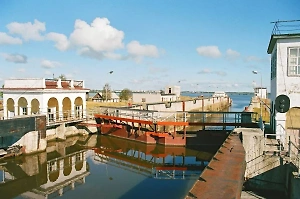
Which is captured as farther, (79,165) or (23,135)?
(23,135)

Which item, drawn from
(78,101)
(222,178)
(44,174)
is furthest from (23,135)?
(222,178)

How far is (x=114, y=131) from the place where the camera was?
1014 inches

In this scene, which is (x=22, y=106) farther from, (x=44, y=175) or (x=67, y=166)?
(x=44, y=175)

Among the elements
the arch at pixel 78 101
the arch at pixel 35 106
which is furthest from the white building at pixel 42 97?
the arch at pixel 78 101

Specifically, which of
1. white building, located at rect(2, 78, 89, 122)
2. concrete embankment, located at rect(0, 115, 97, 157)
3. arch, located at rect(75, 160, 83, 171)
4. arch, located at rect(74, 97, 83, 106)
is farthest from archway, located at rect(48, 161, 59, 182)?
arch, located at rect(74, 97, 83, 106)

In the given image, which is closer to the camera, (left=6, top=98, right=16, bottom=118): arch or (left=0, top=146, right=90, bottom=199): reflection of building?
(left=0, top=146, right=90, bottom=199): reflection of building

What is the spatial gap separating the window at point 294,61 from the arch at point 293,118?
6.15 ft

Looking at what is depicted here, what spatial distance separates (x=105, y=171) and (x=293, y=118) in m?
11.0

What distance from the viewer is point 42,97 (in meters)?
23.2

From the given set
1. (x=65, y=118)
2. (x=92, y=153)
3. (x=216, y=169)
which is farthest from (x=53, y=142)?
(x=216, y=169)

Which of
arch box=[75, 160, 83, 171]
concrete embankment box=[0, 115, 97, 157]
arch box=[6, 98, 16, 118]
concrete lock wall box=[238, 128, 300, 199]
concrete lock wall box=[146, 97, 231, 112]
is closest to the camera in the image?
concrete lock wall box=[238, 128, 300, 199]

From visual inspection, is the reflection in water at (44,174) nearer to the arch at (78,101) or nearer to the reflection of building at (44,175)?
the reflection of building at (44,175)

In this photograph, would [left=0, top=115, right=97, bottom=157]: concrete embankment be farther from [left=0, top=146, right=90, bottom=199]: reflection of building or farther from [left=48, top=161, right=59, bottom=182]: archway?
[left=48, top=161, right=59, bottom=182]: archway

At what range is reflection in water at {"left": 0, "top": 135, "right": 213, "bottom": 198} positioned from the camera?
12.7 metres
